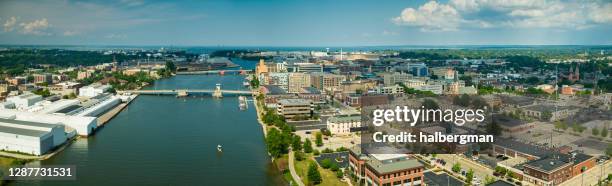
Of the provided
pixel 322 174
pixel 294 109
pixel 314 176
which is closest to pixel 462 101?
pixel 294 109

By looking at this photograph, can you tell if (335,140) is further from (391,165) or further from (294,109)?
(391,165)

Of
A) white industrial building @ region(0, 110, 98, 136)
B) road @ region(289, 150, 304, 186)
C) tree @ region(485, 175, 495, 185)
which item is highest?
white industrial building @ region(0, 110, 98, 136)

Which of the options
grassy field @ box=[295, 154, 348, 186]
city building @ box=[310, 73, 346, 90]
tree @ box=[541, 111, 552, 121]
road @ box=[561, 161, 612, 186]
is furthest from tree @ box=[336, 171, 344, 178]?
city building @ box=[310, 73, 346, 90]

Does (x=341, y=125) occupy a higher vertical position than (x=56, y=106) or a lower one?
lower

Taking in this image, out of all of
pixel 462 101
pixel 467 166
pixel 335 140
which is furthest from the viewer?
pixel 462 101

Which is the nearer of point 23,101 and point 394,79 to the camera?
point 23,101

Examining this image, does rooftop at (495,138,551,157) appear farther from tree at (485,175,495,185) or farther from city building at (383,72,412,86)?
city building at (383,72,412,86)

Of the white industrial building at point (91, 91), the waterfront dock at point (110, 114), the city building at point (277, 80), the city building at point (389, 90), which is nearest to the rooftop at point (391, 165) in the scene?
the waterfront dock at point (110, 114)
